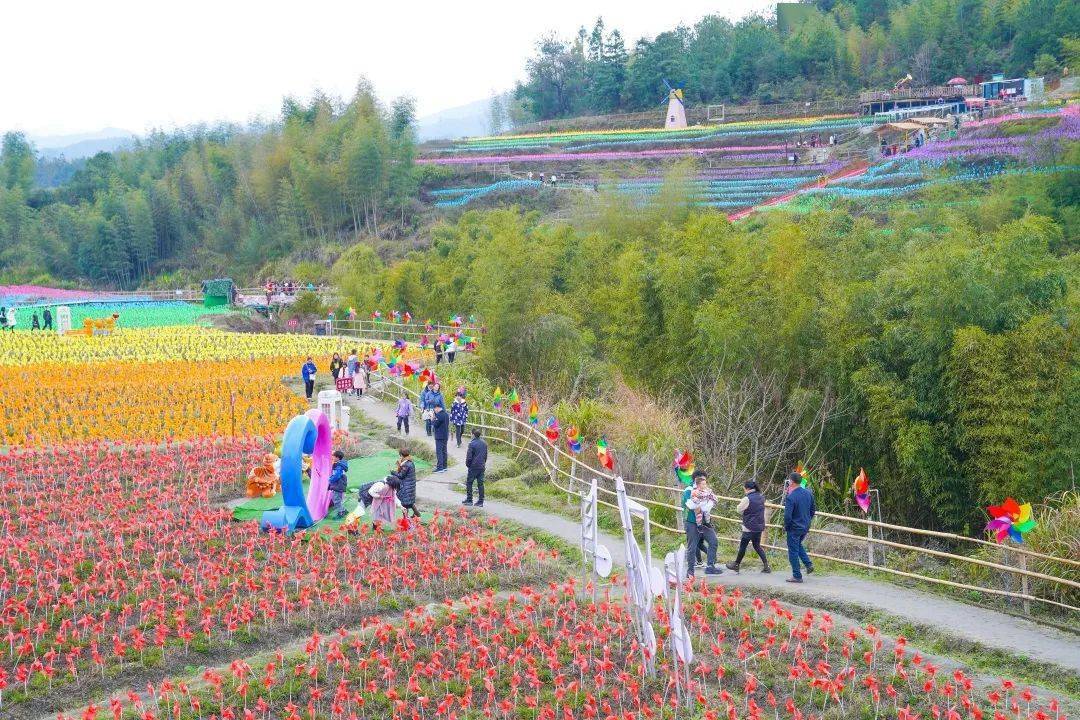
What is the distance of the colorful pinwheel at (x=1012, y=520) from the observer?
11.2m

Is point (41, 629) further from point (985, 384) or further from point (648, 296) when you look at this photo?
point (648, 296)

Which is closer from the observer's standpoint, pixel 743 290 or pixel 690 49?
pixel 743 290

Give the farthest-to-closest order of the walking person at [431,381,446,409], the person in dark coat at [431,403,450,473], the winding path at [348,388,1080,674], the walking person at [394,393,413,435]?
the walking person at [394,393,413,435]
the walking person at [431,381,446,409]
the person in dark coat at [431,403,450,473]
the winding path at [348,388,1080,674]

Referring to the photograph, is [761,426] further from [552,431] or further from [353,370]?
[353,370]

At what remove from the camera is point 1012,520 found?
1130 centimetres

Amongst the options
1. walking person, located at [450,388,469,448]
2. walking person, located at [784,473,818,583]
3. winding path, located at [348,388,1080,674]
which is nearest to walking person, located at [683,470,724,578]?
winding path, located at [348,388,1080,674]

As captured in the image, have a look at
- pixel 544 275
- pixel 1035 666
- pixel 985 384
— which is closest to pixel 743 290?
pixel 985 384

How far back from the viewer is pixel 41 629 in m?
11.1

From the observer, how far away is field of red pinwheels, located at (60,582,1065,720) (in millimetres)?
9305

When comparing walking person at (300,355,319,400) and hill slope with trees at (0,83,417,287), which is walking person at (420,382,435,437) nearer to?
walking person at (300,355,319,400)

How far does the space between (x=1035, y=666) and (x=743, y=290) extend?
46.5 ft

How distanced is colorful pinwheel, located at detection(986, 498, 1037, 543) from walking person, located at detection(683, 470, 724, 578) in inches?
118

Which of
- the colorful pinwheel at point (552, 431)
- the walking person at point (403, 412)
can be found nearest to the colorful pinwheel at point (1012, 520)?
the colorful pinwheel at point (552, 431)

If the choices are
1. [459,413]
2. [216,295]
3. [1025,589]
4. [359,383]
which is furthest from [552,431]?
[216,295]
